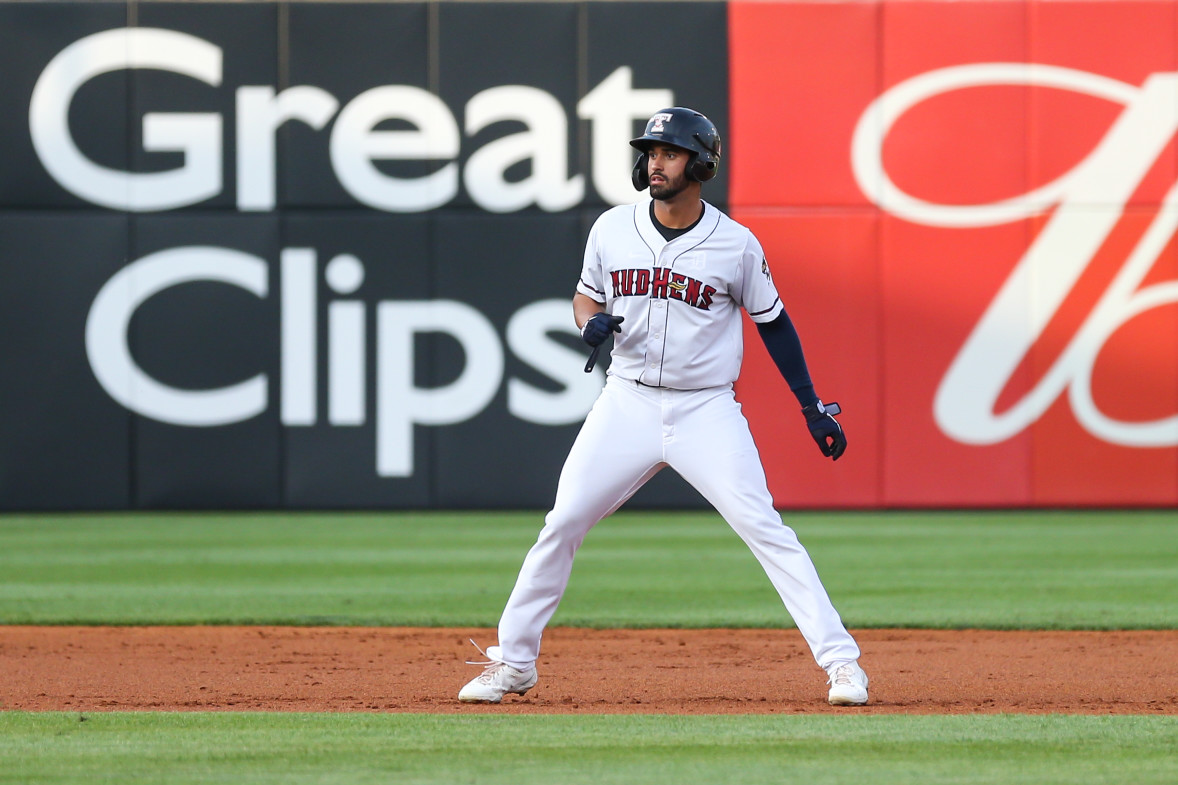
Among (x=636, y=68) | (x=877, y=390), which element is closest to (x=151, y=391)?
(x=636, y=68)

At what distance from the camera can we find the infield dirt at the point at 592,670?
5.30 m

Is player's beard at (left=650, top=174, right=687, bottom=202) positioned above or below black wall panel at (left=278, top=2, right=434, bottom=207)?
below

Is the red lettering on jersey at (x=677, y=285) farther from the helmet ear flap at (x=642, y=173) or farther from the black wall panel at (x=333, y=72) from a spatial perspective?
the black wall panel at (x=333, y=72)

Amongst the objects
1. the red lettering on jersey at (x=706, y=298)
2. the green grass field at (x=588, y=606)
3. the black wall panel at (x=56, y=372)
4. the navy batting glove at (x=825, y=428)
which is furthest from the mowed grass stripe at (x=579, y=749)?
the black wall panel at (x=56, y=372)

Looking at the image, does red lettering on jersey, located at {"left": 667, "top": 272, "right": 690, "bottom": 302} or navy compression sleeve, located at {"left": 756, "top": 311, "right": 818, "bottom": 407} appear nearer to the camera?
red lettering on jersey, located at {"left": 667, "top": 272, "right": 690, "bottom": 302}

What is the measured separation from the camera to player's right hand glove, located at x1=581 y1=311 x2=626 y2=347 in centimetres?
495

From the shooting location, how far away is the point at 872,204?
47.9 feet

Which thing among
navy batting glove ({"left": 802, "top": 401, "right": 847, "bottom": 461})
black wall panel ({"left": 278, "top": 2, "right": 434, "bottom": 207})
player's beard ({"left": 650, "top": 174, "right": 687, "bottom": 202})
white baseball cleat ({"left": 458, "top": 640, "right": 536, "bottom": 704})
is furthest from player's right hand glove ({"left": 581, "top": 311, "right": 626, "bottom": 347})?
black wall panel ({"left": 278, "top": 2, "right": 434, "bottom": 207})

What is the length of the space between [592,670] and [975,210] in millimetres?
9285

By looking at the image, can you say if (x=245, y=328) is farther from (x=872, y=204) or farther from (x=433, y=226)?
(x=872, y=204)

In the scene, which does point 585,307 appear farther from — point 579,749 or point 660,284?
point 579,749

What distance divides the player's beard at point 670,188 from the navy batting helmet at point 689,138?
0.03m

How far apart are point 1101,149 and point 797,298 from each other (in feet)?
9.73

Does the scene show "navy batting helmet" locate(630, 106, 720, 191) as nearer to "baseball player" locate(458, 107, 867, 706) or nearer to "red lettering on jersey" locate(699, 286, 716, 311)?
"baseball player" locate(458, 107, 867, 706)
